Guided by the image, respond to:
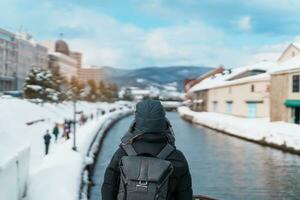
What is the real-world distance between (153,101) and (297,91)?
33.0m

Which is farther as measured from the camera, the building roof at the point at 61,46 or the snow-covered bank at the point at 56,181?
the building roof at the point at 61,46

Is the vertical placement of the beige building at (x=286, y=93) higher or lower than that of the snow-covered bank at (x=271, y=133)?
higher

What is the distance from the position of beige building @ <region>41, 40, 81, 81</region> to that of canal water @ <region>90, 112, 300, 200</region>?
270ft

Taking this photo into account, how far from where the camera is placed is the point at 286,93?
1388 inches

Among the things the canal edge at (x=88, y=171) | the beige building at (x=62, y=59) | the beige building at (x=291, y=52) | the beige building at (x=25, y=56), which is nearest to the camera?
the canal edge at (x=88, y=171)

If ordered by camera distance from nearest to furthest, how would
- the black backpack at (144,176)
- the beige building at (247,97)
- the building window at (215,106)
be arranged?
the black backpack at (144,176) → the beige building at (247,97) → the building window at (215,106)

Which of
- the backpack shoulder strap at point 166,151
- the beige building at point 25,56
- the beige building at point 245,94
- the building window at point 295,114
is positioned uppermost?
the beige building at point 25,56

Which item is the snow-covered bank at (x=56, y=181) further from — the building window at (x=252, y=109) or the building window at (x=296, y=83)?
the building window at (x=252, y=109)

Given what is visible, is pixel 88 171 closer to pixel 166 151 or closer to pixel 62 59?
pixel 166 151

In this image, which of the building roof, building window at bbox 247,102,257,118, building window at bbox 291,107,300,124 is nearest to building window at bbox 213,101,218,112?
building window at bbox 247,102,257,118

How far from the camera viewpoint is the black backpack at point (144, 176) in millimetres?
2584

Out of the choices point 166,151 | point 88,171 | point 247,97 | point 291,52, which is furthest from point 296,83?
point 166,151

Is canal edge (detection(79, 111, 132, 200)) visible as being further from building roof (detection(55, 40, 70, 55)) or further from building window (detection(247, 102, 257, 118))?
building roof (detection(55, 40, 70, 55))

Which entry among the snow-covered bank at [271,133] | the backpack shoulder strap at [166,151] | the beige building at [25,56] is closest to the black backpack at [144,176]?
the backpack shoulder strap at [166,151]
